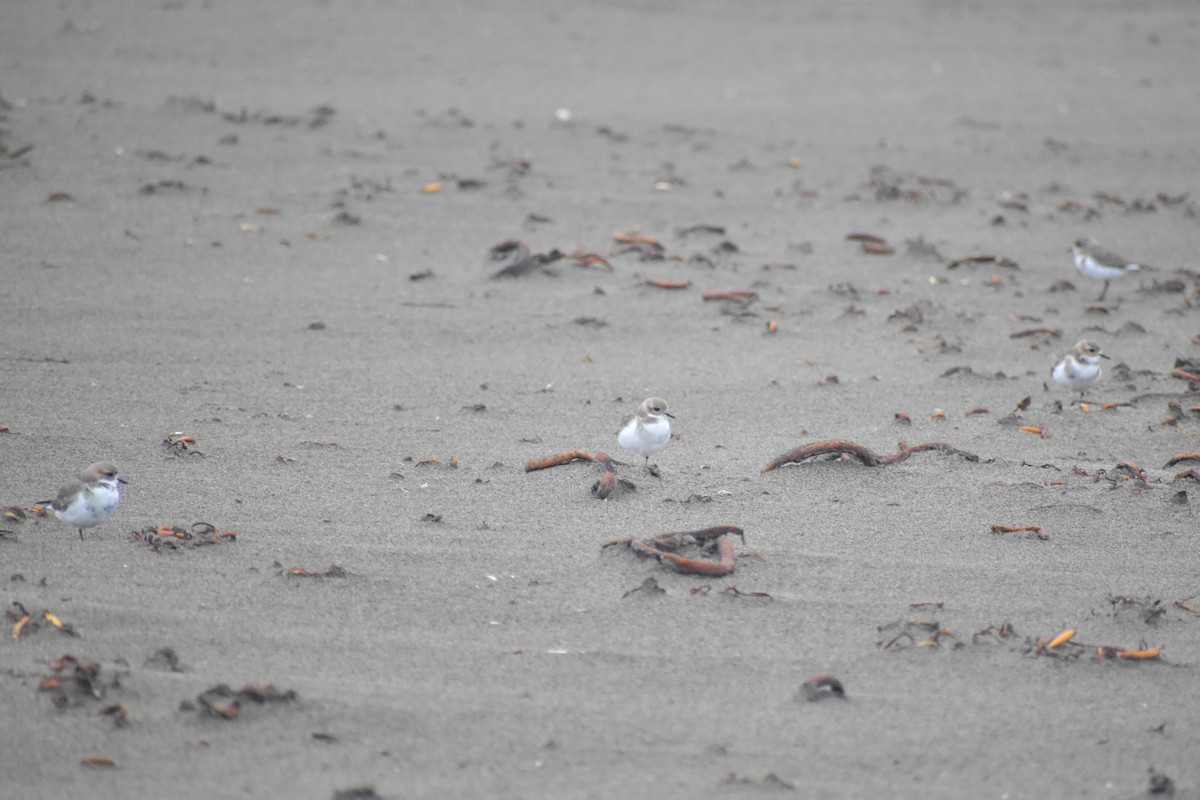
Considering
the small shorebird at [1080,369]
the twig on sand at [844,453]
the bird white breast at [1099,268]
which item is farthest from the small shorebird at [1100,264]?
Result: the twig on sand at [844,453]

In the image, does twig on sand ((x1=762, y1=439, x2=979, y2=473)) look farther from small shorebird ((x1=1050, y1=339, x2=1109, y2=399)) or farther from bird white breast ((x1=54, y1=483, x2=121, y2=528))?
bird white breast ((x1=54, y1=483, x2=121, y2=528))

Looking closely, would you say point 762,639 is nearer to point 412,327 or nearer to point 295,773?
point 295,773

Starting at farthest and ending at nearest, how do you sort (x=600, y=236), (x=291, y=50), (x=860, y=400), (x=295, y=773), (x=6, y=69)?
(x=291, y=50) → (x=6, y=69) → (x=600, y=236) → (x=860, y=400) → (x=295, y=773)

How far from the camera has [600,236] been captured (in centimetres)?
958

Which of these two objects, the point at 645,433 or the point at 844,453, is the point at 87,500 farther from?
the point at 844,453

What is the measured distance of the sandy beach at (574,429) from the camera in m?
3.75

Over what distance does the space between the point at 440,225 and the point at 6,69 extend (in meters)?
6.37

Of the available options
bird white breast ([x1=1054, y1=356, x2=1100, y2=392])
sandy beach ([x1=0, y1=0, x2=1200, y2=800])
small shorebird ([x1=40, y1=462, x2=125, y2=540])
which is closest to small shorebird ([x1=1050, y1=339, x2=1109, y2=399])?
bird white breast ([x1=1054, y1=356, x2=1100, y2=392])

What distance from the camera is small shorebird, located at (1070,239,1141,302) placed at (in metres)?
8.62

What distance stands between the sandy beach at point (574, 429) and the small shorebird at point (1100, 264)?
0.26 m

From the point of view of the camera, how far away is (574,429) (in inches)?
255

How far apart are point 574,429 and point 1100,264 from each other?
4.61 meters

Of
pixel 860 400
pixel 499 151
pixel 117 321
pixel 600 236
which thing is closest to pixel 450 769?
pixel 860 400

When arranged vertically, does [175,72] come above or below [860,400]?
above
